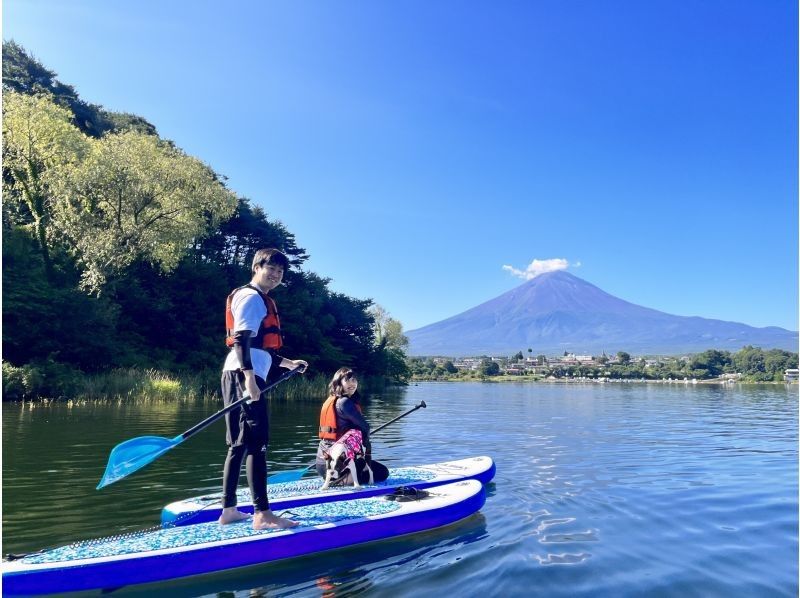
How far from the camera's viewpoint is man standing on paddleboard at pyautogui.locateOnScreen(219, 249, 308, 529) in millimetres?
5203

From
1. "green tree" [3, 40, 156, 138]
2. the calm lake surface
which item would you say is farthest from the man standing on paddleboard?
"green tree" [3, 40, 156, 138]

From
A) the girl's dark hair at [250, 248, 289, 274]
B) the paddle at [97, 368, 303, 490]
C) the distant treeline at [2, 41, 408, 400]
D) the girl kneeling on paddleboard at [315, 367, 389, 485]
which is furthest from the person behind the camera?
the distant treeline at [2, 41, 408, 400]

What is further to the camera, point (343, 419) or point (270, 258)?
point (343, 419)

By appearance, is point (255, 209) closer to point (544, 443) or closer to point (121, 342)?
point (121, 342)

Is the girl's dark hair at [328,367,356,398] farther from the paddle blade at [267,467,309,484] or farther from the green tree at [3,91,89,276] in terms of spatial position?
the green tree at [3,91,89,276]

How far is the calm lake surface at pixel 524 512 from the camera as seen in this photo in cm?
481

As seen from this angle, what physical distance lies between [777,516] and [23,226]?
30840 millimetres

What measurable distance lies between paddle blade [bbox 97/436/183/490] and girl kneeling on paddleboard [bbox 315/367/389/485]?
2089 mm

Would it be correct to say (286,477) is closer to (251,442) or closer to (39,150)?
(251,442)

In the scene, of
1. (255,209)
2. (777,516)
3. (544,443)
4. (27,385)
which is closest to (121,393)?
(27,385)

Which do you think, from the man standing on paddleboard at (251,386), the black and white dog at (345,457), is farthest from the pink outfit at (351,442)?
the man standing on paddleboard at (251,386)

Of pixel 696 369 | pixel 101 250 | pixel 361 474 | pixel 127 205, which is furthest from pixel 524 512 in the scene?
pixel 696 369

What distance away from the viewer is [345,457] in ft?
24.0

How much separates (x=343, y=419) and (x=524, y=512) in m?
2.43
